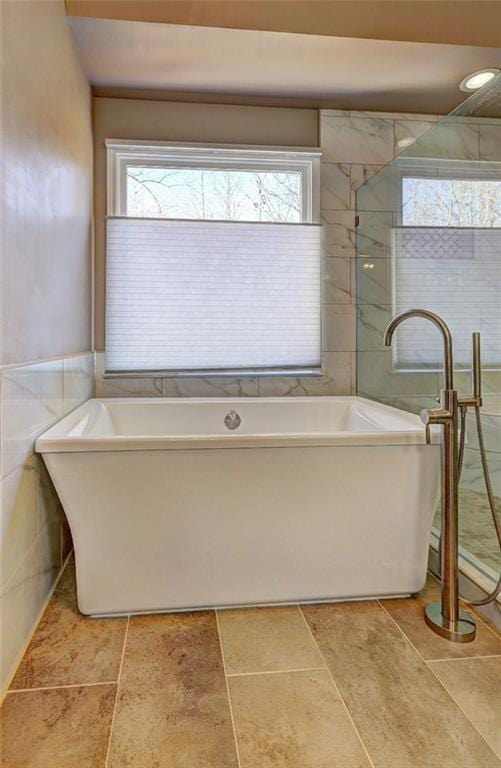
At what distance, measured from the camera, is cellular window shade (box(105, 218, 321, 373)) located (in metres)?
2.74

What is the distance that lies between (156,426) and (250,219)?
4.41ft

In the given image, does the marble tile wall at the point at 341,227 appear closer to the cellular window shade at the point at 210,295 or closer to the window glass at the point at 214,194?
the cellular window shade at the point at 210,295

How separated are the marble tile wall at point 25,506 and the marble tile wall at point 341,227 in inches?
48.3

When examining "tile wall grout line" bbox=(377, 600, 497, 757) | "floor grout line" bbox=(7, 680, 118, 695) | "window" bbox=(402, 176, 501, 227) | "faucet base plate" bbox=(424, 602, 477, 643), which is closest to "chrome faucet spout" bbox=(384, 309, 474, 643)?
"faucet base plate" bbox=(424, 602, 477, 643)

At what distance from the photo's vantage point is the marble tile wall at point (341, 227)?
2877 mm

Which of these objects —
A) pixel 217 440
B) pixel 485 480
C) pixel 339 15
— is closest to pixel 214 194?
pixel 339 15

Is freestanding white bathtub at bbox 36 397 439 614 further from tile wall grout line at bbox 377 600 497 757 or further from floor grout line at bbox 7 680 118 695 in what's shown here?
floor grout line at bbox 7 680 118 695

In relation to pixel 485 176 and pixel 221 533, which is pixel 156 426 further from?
pixel 485 176

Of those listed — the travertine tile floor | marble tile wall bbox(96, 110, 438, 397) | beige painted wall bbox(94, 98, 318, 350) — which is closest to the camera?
the travertine tile floor

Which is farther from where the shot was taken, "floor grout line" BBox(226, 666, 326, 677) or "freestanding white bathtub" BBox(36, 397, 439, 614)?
"freestanding white bathtub" BBox(36, 397, 439, 614)

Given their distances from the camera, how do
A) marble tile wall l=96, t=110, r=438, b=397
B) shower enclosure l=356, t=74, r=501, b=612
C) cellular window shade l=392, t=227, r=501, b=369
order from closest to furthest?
shower enclosure l=356, t=74, r=501, b=612
cellular window shade l=392, t=227, r=501, b=369
marble tile wall l=96, t=110, r=438, b=397

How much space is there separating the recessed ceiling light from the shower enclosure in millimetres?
382

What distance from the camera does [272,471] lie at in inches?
64.9

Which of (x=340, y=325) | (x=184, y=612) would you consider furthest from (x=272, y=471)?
(x=340, y=325)
